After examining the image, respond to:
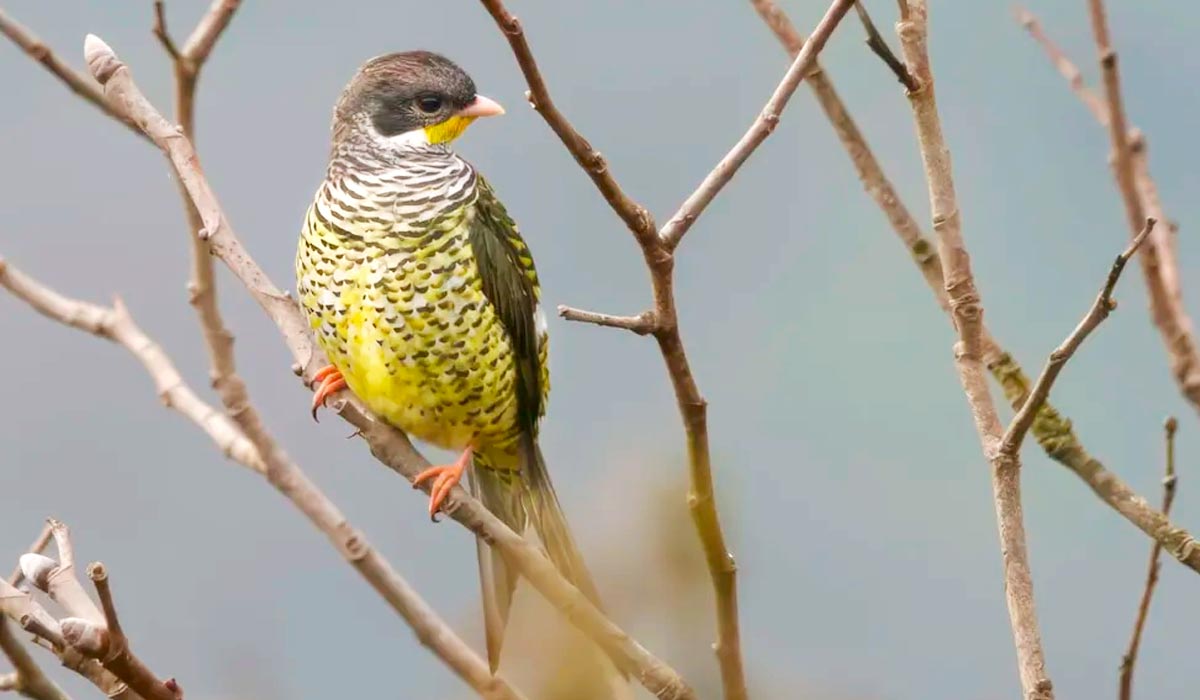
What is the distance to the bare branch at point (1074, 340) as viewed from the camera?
2.22 metres

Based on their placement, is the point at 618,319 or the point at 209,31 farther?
the point at 209,31

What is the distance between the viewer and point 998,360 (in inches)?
127

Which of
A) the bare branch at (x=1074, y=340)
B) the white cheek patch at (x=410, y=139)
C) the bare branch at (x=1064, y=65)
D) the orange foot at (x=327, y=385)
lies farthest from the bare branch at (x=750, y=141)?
the white cheek patch at (x=410, y=139)

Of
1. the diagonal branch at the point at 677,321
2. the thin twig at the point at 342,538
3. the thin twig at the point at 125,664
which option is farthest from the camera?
the diagonal branch at the point at 677,321

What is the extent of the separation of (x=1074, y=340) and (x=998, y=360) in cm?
91

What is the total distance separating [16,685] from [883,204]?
1683 mm

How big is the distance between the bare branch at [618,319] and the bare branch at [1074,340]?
21.2 inches

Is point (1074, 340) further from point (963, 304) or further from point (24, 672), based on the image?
point (24, 672)

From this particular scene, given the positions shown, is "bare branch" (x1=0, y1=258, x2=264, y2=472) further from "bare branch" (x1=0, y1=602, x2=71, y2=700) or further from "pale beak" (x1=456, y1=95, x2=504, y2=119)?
"pale beak" (x1=456, y1=95, x2=504, y2=119)

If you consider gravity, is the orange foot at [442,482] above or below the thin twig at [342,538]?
above

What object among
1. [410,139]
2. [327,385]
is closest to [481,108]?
[410,139]

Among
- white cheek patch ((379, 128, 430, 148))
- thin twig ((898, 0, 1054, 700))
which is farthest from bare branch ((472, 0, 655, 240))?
white cheek patch ((379, 128, 430, 148))

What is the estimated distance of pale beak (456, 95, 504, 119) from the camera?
402cm

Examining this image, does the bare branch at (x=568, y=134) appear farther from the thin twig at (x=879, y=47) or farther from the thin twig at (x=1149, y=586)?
the thin twig at (x=1149, y=586)
